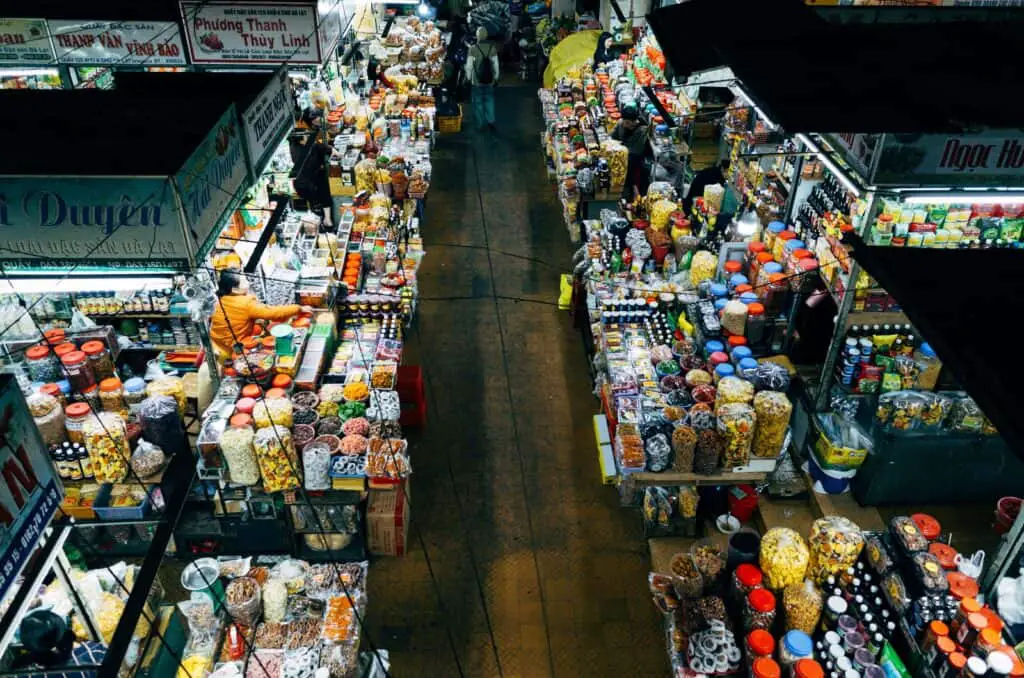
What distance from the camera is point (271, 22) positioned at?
8.38 meters

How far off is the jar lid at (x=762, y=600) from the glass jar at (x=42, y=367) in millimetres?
6021

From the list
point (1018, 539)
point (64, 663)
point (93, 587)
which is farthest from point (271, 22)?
point (1018, 539)

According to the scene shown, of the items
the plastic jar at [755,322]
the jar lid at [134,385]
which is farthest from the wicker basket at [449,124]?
the jar lid at [134,385]

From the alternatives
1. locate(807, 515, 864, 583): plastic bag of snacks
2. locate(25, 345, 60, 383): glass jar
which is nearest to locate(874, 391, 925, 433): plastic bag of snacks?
locate(807, 515, 864, 583): plastic bag of snacks

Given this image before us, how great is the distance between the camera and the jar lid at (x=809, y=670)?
4.25m

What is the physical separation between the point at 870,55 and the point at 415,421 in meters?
5.56

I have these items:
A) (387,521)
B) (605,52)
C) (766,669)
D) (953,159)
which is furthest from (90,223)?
(605,52)

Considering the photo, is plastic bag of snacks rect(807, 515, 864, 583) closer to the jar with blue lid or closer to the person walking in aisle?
the jar with blue lid

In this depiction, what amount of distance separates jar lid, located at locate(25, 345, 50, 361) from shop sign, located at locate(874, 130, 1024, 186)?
7.08 meters

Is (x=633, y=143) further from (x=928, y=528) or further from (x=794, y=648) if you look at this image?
(x=794, y=648)

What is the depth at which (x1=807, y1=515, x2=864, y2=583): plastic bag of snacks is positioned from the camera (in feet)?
15.7

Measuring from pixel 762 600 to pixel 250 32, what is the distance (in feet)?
25.5

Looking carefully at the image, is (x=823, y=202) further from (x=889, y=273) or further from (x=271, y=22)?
(x=271, y=22)

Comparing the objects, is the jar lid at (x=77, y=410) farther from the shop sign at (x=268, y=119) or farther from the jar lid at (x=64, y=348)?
the shop sign at (x=268, y=119)
